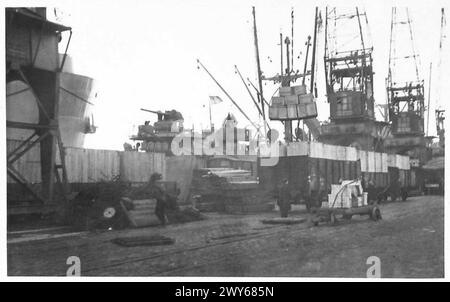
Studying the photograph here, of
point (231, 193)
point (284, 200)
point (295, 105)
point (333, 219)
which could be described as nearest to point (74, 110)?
point (231, 193)

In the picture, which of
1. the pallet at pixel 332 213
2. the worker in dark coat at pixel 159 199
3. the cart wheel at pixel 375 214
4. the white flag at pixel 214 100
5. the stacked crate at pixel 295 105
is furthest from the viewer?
the stacked crate at pixel 295 105

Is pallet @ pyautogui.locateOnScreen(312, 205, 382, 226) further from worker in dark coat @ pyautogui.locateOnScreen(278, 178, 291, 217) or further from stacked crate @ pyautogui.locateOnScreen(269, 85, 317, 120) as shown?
stacked crate @ pyautogui.locateOnScreen(269, 85, 317, 120)

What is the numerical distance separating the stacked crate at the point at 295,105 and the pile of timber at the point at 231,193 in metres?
3.35

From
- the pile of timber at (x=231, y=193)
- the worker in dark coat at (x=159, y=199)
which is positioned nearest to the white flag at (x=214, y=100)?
the pile of timber at (x=231, y=193)

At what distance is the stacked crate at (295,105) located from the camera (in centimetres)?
2236

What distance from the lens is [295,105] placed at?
73.8 feet

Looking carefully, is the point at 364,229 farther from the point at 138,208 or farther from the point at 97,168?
the point at 97,168

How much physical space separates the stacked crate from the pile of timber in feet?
11.0

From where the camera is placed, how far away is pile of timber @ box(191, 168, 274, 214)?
19.9m

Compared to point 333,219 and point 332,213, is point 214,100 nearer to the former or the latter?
point 332,213

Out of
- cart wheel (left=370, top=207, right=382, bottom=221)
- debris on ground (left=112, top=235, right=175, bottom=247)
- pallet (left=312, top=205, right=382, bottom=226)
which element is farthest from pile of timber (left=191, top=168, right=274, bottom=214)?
debris on ground (left=112, top=235, right=175, bottom=247)

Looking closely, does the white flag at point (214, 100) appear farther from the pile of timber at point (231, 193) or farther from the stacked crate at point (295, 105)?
the stacked crate at point (295, 105)
